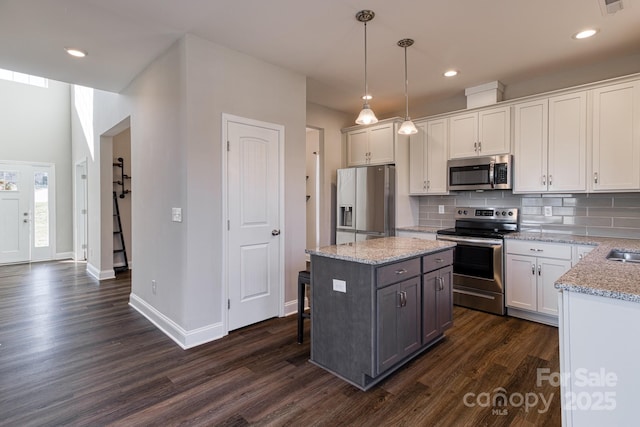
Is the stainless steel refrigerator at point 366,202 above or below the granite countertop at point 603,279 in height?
above

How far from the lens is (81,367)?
252 centimetres

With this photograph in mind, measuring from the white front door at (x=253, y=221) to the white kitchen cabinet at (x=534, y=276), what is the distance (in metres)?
2.51

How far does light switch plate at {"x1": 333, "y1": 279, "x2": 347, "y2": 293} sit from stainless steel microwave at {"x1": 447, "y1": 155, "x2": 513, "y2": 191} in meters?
2.56

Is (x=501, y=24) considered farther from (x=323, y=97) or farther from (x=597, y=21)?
(x=323, y=97)

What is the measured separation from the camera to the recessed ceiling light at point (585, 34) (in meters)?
2.78

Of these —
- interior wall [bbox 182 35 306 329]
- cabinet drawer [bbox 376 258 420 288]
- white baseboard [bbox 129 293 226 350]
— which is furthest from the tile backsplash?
white baseboard [bbox 129 293 226 350]

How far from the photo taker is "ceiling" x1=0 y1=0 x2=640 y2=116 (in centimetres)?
244

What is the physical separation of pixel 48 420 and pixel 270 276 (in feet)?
6.49

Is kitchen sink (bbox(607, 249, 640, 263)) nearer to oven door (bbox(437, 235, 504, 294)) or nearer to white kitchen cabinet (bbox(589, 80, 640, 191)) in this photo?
white kitchen cabinet (bbox(589, 80, 640, 191))

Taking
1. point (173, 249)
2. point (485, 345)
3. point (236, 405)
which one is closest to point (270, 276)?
point (173, 249)

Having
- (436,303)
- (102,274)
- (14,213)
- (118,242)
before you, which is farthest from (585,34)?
(14,213)

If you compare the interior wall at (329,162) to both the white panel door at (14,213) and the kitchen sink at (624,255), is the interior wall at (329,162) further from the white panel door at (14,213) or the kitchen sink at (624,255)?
the white panel door at (14,213)

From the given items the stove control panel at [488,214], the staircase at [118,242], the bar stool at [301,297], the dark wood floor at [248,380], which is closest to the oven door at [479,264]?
the dark wood floor at [248,380]

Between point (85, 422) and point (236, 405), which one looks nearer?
point (85, 422)
